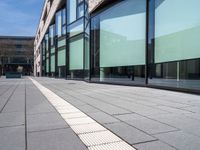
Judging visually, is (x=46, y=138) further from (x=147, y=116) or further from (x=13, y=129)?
(x=147, y=116)

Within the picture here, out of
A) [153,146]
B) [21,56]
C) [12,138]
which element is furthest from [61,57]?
[21,56]

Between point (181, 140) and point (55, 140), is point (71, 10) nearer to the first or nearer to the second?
point (55, 140)

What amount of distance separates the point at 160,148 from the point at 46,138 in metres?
1.79

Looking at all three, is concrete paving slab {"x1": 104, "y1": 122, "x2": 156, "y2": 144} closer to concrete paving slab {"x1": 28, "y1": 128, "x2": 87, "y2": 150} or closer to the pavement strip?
the pavement strip

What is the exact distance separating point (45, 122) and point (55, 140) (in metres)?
1.24

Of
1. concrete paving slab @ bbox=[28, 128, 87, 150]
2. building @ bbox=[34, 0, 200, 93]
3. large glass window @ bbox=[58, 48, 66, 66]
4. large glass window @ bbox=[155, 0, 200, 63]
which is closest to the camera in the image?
concrete paving slab @ bbox=[28, 128, 87, 150]

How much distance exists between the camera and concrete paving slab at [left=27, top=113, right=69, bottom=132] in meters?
4.52

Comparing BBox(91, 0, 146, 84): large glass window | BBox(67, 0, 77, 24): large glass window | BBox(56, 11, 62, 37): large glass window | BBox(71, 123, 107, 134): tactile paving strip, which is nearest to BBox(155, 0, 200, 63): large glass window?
BBox(91, 0, 146, 84): large glass window

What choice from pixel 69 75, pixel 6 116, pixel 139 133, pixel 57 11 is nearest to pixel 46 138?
pixel 139 133

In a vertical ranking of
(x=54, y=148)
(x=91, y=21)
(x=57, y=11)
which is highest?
(x=57, y=11)

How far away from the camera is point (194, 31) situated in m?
9.43

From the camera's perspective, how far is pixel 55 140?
375 cm

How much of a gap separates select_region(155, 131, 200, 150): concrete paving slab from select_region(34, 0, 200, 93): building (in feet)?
19.2

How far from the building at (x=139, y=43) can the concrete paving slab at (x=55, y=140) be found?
267 inches
